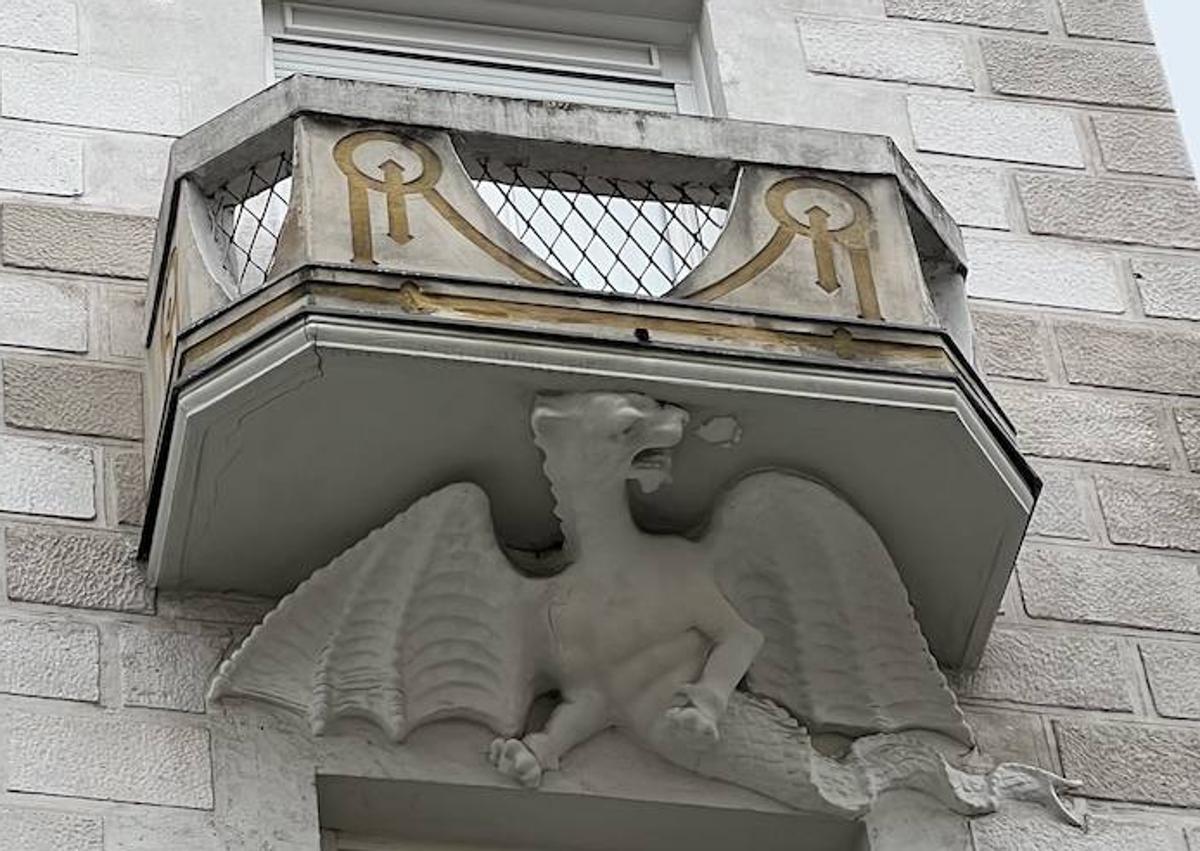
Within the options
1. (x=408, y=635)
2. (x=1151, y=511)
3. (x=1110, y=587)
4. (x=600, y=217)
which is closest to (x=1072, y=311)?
(x=1151, y=511)

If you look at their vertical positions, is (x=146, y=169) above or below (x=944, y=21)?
below

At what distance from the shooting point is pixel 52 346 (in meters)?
8.72

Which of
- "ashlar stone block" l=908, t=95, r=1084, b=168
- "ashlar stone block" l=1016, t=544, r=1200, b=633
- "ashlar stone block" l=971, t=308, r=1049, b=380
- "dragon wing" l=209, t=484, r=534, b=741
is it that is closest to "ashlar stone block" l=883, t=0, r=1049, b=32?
"ashlar stone block" l=908, t=95, r=1084, b=168

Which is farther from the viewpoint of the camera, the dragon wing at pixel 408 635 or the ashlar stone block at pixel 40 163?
the ashlar stone block at pixel 40 163

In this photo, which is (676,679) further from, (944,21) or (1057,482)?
(944,21)

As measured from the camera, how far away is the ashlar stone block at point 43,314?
28.7 ft

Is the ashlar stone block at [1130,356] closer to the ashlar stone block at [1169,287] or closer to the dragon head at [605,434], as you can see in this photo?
the ashlar stone block at [1169,287]

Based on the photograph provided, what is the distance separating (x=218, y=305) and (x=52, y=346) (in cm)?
65

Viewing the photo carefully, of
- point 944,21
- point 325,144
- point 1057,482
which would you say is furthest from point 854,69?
point 325,144

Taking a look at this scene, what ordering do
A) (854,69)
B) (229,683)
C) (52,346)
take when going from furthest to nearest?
1. (854,69)
2. (52,346)
3. (229,683)

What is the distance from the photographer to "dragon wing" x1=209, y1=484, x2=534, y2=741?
8.09m

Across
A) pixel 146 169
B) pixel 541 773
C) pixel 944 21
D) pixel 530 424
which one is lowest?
pixel 541 773

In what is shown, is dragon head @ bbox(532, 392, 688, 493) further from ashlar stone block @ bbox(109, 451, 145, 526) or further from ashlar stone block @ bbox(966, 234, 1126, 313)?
ashlar stone block @ bbox(966, 234, 1126, 313)

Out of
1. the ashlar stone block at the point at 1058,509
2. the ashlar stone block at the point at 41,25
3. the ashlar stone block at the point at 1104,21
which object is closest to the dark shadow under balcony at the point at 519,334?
the ashlar stone block at the point at 1058,509
